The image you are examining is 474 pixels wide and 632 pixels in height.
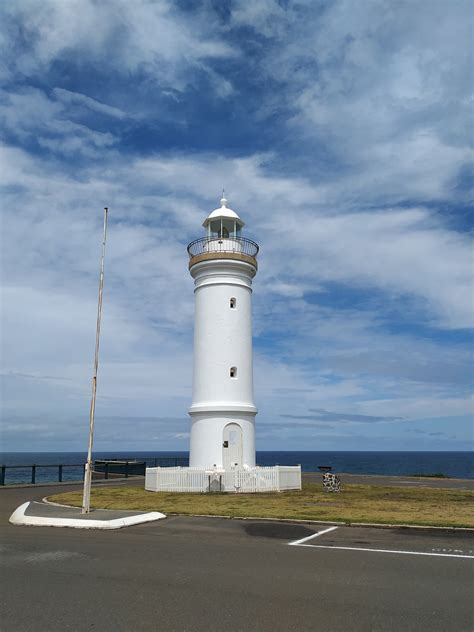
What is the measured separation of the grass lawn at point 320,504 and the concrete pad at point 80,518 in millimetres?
1501

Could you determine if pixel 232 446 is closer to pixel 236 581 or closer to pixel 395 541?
pixel 395 541

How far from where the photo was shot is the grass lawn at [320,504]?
1551 centimetres

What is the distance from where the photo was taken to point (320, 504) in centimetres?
1886

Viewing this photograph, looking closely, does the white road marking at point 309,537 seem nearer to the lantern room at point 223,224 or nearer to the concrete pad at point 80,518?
the concrete pad at point 80,518

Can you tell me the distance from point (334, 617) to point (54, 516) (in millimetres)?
10569

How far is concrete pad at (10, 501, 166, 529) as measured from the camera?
14.1 meters

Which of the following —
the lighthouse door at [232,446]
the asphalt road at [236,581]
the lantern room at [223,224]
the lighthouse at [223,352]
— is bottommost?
the asphalt road at [236,581]

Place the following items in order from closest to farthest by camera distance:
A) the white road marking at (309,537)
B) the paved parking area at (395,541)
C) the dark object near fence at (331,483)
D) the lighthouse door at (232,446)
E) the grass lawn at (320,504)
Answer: the paved parking area at (395,541) < the white road marking at (309,537) < the grass lawn at (320,504) < the dark object near fence at (331,483) < the lighthouse door at (232,446)

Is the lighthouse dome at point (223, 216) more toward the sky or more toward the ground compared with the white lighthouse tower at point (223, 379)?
more toward the sky

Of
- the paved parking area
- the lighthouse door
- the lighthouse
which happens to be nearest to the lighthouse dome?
the lighthouse

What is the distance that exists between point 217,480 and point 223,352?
583 cm

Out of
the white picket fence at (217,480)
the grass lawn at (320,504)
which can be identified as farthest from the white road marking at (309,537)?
the white picket fence at (217,480)

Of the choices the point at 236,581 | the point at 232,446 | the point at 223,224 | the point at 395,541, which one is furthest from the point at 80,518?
the point at 223,224

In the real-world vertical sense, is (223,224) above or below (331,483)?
above
